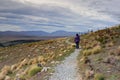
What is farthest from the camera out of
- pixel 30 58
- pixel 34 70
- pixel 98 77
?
pixel 30 58

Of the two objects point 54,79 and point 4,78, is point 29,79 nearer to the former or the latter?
point 54,79

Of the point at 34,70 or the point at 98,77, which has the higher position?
the point at 98,77

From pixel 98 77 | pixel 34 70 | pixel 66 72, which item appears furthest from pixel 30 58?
pixel 98 77

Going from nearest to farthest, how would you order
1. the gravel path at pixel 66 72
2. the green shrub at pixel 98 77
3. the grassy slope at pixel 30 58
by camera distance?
the green shrub at pixel 98 77
the gravel path at pixel 66 72
the grassy slope at pixel 30 58

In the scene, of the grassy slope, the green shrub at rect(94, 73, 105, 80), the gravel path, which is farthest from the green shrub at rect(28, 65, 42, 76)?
the green shrub at rect(94, 73, 105, 80)

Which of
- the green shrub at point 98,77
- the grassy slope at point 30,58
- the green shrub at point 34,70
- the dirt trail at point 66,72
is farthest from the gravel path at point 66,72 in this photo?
the grassy slope at point 30,58

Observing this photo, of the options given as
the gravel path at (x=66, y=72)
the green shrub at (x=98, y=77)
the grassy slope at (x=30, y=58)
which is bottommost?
the grassy slope at (x=30, y=58)

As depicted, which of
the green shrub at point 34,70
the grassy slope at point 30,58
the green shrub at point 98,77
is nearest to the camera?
the green shrub at point 98,77

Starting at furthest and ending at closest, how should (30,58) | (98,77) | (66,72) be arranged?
(30,58)
(66,72)
(98,77)

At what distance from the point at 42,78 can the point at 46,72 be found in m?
1.98

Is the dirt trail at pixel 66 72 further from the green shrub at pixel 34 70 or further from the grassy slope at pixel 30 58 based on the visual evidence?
the grassy slope at pixel 30 58

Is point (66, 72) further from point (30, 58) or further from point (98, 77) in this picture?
point (30, 58)

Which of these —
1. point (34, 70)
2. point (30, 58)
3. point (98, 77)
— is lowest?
point (30, 58)

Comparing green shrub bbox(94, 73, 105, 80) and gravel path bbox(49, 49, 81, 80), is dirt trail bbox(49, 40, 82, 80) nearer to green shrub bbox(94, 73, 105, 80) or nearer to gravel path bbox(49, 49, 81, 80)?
gravel path bbox(49, 49, 81, 80)
